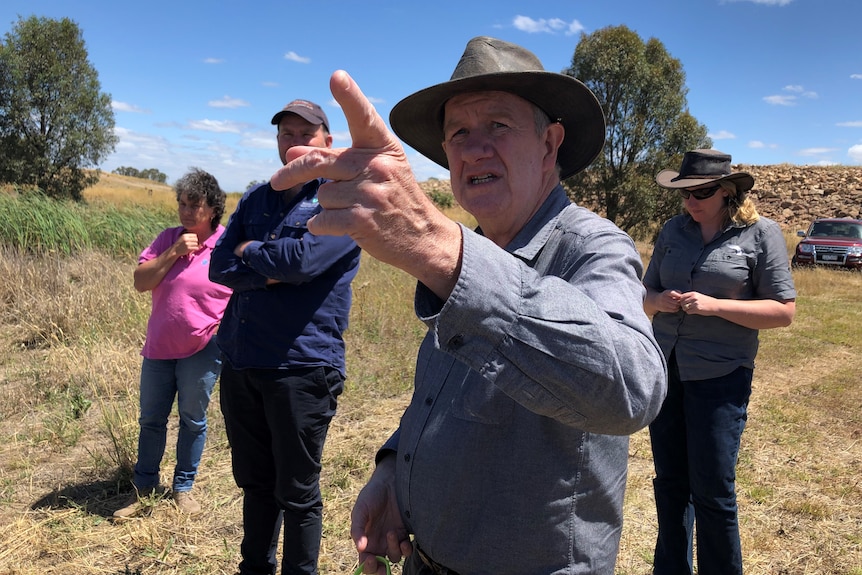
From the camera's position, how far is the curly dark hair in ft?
11.7

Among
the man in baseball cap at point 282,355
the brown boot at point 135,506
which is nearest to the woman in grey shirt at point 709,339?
the man in baseball cap at point 282,355

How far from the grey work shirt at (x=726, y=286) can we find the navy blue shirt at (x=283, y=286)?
1.72 meters

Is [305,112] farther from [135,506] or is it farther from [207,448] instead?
[207,448]

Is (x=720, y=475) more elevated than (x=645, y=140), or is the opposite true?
(x=645, y=140)

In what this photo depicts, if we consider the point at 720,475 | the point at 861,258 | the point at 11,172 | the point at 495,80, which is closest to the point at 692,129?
the point at 861,258

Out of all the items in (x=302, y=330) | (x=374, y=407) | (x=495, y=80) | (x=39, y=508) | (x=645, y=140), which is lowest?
(x=39, y=508)

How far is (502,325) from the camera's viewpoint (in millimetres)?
837

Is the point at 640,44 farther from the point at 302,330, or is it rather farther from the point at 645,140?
the point at 302,330

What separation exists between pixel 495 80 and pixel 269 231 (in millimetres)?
1803

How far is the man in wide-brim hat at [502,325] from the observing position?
33.0 inches

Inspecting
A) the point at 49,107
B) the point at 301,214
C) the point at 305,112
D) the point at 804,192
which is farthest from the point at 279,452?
the point at 804,192

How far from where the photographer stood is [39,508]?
359cm

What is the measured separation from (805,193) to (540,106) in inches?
1359

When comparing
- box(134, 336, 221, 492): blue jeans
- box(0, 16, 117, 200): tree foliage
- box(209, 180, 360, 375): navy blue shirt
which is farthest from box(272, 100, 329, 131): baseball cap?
box(0, 16, 117, 200): tree foliage
